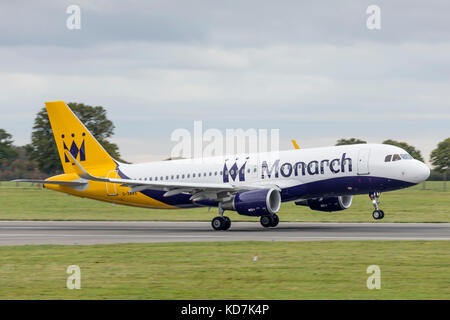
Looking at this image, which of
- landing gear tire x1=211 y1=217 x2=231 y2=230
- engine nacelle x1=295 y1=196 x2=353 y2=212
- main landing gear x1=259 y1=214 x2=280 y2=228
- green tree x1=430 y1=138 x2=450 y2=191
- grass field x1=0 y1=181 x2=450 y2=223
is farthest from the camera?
green tree x1=430 y1=138 x2=450 y2=191

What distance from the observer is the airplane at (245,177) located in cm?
3472

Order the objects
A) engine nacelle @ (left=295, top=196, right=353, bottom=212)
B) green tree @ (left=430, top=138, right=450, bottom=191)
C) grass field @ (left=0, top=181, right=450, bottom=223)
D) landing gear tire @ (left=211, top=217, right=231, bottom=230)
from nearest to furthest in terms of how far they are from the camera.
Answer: landing gear tire @ (left=211, top=217, right=231, bottom=230), engine nacelle @ (left=295, top=196, right=353, bottom=212), grass field @ (left=0, top=181, right=450, bottom=223), green tree @ (left=430, top=138, right=450, bottom=191)

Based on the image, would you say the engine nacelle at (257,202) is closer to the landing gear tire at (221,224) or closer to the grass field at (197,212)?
the landing gear tire at (221,224)

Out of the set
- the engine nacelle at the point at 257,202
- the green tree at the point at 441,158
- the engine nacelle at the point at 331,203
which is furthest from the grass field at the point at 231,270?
the green tree at the point at 441,158

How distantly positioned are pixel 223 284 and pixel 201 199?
20.9 meters

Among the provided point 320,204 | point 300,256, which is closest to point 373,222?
point 320,204

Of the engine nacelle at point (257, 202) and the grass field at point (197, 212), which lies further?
the grass field at point (197, 212)

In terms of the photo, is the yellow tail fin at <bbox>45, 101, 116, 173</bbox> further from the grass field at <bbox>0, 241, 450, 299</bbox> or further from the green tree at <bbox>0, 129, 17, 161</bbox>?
the green tree at <bbox>0, 129, 17, 161</bbox>

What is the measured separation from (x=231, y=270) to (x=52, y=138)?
102327mm

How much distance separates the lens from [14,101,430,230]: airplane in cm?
3472

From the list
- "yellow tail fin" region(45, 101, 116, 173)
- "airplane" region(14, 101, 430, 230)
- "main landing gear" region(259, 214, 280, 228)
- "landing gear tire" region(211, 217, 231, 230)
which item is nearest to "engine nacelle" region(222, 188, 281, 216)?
"airplane" region(14, 101, 430, 230)

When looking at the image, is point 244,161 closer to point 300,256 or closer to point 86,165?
point 86,165

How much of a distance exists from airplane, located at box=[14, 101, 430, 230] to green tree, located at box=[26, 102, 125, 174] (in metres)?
65.8

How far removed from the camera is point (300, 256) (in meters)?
21.6
